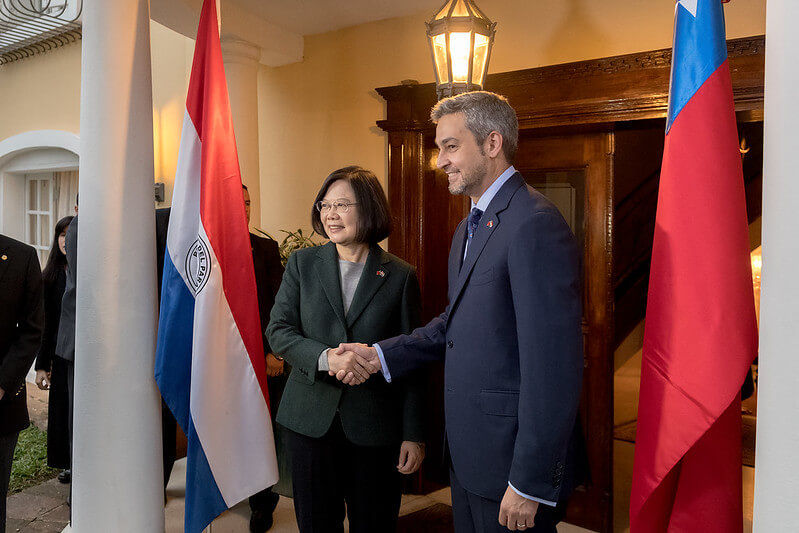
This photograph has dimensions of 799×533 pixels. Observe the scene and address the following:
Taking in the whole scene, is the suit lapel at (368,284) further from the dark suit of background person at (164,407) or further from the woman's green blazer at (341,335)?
the dark suit of background person at (164,407)

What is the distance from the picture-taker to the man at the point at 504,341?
1442 millimetres

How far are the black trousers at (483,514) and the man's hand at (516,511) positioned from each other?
105mm

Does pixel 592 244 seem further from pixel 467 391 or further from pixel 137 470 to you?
pixel 137 470

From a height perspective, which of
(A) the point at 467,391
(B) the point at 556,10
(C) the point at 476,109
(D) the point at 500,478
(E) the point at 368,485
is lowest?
(E) the point at 368,485

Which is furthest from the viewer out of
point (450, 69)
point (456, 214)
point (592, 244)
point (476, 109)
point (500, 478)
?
point (456, 214)

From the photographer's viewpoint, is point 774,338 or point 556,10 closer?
Result: point 774,338

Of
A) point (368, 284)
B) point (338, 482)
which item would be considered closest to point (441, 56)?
point (368, 284)

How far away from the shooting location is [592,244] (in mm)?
3189

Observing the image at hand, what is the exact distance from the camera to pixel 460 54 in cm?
235

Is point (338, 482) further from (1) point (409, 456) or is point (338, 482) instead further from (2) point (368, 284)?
(2) point (368, 284)

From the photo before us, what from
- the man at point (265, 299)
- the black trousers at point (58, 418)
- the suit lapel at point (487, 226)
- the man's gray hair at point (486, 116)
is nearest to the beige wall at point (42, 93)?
the black trousers at point (58, 418)

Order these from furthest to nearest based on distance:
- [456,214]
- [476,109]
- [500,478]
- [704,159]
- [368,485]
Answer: [456,214]
[368,485]
[476,109]
[500,478]
[704,159]

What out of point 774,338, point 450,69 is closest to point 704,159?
point 774,338

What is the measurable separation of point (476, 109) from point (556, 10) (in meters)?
1.83
